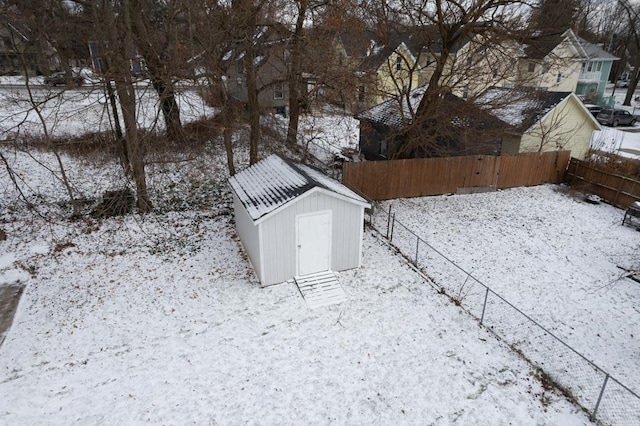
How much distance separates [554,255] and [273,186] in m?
9.42

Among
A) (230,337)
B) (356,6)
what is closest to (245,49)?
Result: (356,6)

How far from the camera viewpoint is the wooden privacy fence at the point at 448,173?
16469 millimetres

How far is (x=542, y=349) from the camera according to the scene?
8.74 m

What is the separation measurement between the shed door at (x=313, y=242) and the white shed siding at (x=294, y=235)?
137 millimetres

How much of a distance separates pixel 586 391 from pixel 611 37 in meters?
73.6

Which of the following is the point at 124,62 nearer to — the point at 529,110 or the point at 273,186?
the point at 273,186

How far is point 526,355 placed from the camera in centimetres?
857

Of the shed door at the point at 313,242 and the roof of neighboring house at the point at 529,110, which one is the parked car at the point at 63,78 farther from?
the roof of neighboring house at the point at 529,110

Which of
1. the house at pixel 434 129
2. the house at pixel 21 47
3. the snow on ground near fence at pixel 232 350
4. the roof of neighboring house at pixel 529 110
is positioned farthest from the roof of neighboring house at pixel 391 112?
the house at pixel 21 47

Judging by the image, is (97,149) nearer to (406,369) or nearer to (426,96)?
(426,96)

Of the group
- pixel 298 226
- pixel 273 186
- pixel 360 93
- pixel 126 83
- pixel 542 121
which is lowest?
pixel 298 226

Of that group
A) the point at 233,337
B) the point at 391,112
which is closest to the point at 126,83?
the point at 233,337

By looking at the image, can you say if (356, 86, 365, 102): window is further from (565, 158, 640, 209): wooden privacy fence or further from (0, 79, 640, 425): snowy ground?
(565, 158, 640, 209): wooden privacy fence

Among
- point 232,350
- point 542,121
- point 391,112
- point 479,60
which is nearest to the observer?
point 232,350
